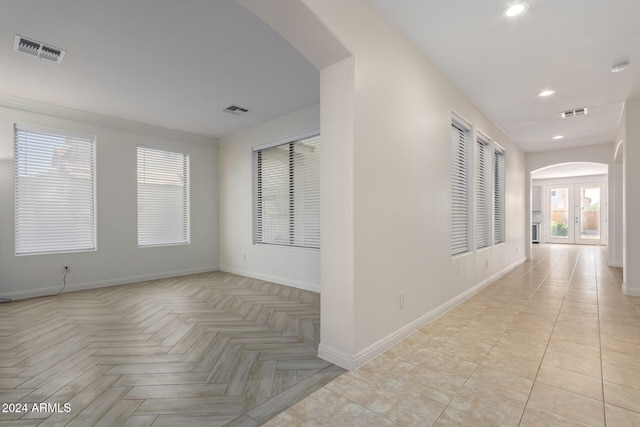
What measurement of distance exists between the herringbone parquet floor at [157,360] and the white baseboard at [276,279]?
54cm

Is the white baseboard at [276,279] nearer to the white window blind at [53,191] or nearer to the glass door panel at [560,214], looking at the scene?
the white window blind at [53,191]

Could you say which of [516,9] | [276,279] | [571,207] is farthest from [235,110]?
→ [571,207]

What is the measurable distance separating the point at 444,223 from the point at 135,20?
3433mm

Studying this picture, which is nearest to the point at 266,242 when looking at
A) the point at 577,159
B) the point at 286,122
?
the point at 286,122

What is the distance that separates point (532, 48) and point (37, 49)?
4.62 meters

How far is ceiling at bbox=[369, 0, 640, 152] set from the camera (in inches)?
89.0

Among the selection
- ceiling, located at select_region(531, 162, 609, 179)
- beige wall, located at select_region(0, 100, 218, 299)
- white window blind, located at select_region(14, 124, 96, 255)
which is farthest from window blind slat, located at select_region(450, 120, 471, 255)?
ceiling, located at select_region(531, 162, 609, 179)

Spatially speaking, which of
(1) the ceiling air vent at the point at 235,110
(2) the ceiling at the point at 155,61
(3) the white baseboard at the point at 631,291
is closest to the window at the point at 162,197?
(2) the ceiling at the point at 155,61

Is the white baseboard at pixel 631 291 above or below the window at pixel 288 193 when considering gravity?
below

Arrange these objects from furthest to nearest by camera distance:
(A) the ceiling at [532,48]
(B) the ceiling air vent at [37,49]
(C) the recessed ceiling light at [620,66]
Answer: (C) the recessed ceiling light at [620,66], (B) the ceiling air vent at [37,49], (A) the ceiling at [532,48]

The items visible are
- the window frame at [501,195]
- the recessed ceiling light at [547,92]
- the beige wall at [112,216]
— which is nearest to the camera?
the recessed ceiling light at [547,92]

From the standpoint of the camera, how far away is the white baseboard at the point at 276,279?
177 inches

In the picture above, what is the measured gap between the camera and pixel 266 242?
525cm

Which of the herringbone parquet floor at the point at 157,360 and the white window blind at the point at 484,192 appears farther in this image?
the white window blind at the point at 484,192
